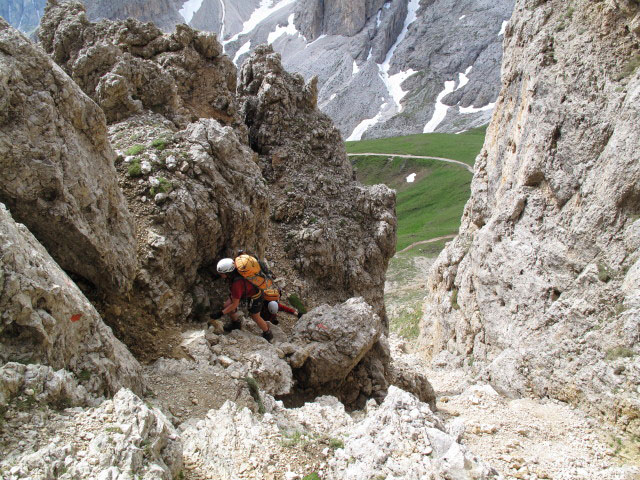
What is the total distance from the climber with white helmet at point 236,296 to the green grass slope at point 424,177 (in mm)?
69115

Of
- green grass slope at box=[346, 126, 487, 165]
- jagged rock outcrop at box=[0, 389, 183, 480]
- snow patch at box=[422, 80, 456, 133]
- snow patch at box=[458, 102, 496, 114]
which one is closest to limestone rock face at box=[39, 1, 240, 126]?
jagged rock outcrop at box=[0, 389, 183, 480]

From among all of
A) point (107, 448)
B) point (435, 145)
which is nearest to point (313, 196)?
point (107, 448)

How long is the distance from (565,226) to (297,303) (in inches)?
540

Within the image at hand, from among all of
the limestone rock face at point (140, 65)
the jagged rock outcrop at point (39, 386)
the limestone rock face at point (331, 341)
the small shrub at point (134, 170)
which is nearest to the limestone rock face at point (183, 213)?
the small shrub at point (134, 170)

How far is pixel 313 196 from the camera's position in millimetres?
28953

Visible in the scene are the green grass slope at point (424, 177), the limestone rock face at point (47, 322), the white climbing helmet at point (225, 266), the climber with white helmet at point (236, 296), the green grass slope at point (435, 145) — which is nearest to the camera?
the limestone rock face at point (47, 322)

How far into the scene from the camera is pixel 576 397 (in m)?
14.5

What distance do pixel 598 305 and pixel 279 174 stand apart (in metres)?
20.8

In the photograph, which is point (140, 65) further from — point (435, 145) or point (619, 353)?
point (435, 145)

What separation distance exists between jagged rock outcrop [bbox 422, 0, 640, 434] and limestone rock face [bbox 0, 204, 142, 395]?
14.6m

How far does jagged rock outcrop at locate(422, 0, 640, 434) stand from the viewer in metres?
14.4

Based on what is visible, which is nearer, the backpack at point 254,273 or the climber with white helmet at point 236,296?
the backpack at point 254,273

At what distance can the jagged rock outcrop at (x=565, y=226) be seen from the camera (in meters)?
14.4

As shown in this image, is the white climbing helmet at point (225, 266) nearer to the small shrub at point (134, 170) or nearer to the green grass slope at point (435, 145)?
the small shrub at point (134, 170)
